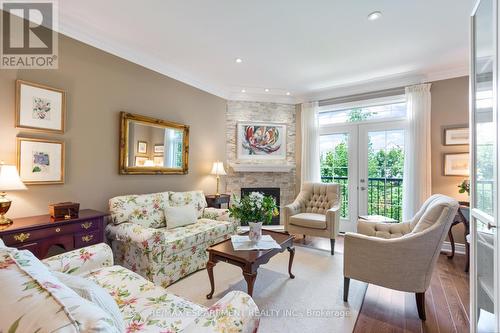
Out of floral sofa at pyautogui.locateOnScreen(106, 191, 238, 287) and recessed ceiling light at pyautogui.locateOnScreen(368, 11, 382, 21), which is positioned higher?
recessed ceiling light at pyautogui.locateOnScreen(368, 11, 382, 21)

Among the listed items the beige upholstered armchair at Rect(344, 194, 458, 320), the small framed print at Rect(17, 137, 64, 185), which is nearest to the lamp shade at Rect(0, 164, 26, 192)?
the small framed print at Rect(17, 137, 64, 185)

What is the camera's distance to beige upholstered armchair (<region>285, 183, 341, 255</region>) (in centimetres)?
351

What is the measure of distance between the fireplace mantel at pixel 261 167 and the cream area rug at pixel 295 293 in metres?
2.06

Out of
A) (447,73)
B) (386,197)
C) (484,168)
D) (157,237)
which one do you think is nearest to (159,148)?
(157,237)

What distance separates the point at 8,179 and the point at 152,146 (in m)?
1.73

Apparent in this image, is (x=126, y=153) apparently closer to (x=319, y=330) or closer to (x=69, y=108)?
(x=69, y=108)

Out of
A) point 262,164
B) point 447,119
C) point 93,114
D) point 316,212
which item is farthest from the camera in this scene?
point 262,164

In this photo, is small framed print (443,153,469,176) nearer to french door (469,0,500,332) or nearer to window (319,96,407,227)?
window (319,96,407,227)

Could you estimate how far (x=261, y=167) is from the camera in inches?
194

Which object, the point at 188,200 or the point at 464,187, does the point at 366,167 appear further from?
the point at 188,200

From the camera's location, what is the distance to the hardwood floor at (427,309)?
6.29 feet

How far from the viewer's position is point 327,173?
16.1 feet

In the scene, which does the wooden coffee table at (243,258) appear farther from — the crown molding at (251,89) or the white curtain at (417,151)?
the crown molding at (251,89)

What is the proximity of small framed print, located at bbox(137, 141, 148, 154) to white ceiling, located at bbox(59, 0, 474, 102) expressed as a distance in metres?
1.16
